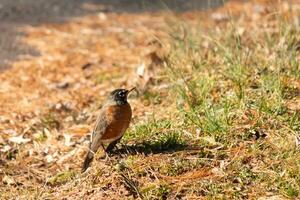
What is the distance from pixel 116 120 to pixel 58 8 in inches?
272

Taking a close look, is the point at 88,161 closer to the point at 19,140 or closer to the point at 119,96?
the point at 119,96

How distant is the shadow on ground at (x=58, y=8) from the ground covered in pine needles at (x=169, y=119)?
169cm

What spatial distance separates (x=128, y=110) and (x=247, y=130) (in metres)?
0.96

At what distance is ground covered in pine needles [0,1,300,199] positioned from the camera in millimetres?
4840

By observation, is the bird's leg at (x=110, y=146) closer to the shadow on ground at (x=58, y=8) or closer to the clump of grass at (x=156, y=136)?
the clump of grass at (x=156, y=136)

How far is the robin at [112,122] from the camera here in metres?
5.16

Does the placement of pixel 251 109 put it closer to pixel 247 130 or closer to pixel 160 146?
pixel 247 130

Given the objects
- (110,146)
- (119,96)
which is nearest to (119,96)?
(119,96)

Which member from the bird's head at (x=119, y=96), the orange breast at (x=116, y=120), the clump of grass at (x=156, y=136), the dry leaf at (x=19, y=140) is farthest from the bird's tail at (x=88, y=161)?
the dry leaf at (x=19, y=140)

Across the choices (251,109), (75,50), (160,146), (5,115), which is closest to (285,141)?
(251,109)

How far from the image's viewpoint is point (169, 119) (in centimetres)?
584

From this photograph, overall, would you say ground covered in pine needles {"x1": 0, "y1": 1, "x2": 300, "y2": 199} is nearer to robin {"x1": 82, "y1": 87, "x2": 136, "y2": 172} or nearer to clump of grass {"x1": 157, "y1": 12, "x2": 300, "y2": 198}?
clump of grass {"x1": 157, "y1": 12, "x2": 300, "y2": 198}

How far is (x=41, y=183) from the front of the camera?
18.4 ft

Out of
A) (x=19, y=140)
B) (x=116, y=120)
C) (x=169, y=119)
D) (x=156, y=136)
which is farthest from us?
(x=19, y=140)
